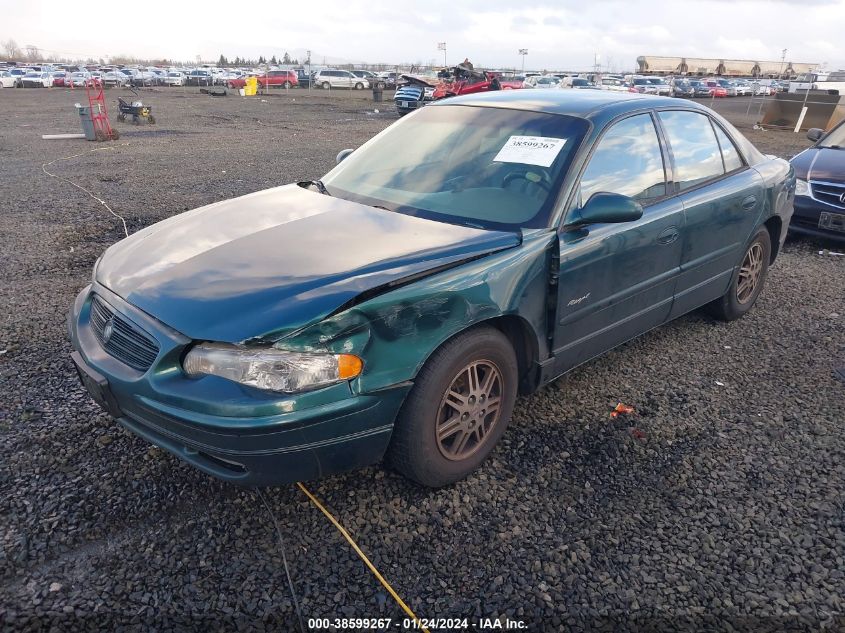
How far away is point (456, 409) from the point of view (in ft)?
8.77

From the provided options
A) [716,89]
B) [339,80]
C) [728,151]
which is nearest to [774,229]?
[728,151]

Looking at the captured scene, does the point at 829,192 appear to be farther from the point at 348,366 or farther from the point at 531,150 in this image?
the point at 348,366

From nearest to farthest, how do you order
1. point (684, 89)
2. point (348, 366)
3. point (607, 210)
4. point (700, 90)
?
point (348, 366)
point (607, 210)
point (684, 89)
point (700, 90)

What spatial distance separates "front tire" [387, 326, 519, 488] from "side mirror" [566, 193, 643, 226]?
722 mm

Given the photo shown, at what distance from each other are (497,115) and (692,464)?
2127mm

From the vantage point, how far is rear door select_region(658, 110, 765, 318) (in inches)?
146

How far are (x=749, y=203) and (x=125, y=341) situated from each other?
156 inches

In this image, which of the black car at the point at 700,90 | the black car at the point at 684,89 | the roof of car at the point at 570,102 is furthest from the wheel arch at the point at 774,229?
the black car at the point at 700,90

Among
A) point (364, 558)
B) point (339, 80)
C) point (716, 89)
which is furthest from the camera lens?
point (339, 80)

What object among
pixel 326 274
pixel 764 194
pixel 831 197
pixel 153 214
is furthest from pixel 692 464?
pixel 153 214

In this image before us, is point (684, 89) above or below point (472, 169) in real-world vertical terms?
above

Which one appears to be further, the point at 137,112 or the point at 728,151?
the point at 137,112

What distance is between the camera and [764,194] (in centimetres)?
434

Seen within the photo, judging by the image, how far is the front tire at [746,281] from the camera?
4496 millimetres
